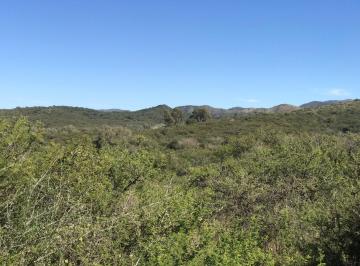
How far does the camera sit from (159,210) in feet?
31.2

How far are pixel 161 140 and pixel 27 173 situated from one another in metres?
48.9

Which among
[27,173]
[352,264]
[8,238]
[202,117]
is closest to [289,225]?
[352,264]

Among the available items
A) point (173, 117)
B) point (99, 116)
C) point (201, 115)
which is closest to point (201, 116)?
point (201, 115)

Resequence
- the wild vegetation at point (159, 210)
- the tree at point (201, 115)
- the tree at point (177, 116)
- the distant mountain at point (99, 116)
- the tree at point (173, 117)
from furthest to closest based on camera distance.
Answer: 1. the distant mountain at point (99, 116)
2. the tree at point (177, 116)
3. the tree at point (173, 117)
4. the tree at point (201, 115)
5. the wild vegetation at point (159, 210)

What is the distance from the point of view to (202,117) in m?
90.0

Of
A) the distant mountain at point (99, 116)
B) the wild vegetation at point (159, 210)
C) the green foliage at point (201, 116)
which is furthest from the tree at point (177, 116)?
the wild vegetation at point (159, 210)

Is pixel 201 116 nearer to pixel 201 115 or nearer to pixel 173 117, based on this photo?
pixel 201 115

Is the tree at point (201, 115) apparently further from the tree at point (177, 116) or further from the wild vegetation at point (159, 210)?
the wild vegetation at point (159, 210)

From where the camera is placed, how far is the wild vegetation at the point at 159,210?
6.63m

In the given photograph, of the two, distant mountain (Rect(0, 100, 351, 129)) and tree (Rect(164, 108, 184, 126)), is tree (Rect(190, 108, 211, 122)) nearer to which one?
tree (Rect(164, 108, 184, 126))

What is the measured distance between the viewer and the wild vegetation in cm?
663

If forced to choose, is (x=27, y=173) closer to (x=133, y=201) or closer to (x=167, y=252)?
(x=133, y=201)

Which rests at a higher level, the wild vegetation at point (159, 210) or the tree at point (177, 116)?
the tree at point (177, 116)

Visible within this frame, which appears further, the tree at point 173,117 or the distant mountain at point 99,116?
the distant mountain at point 99,116
